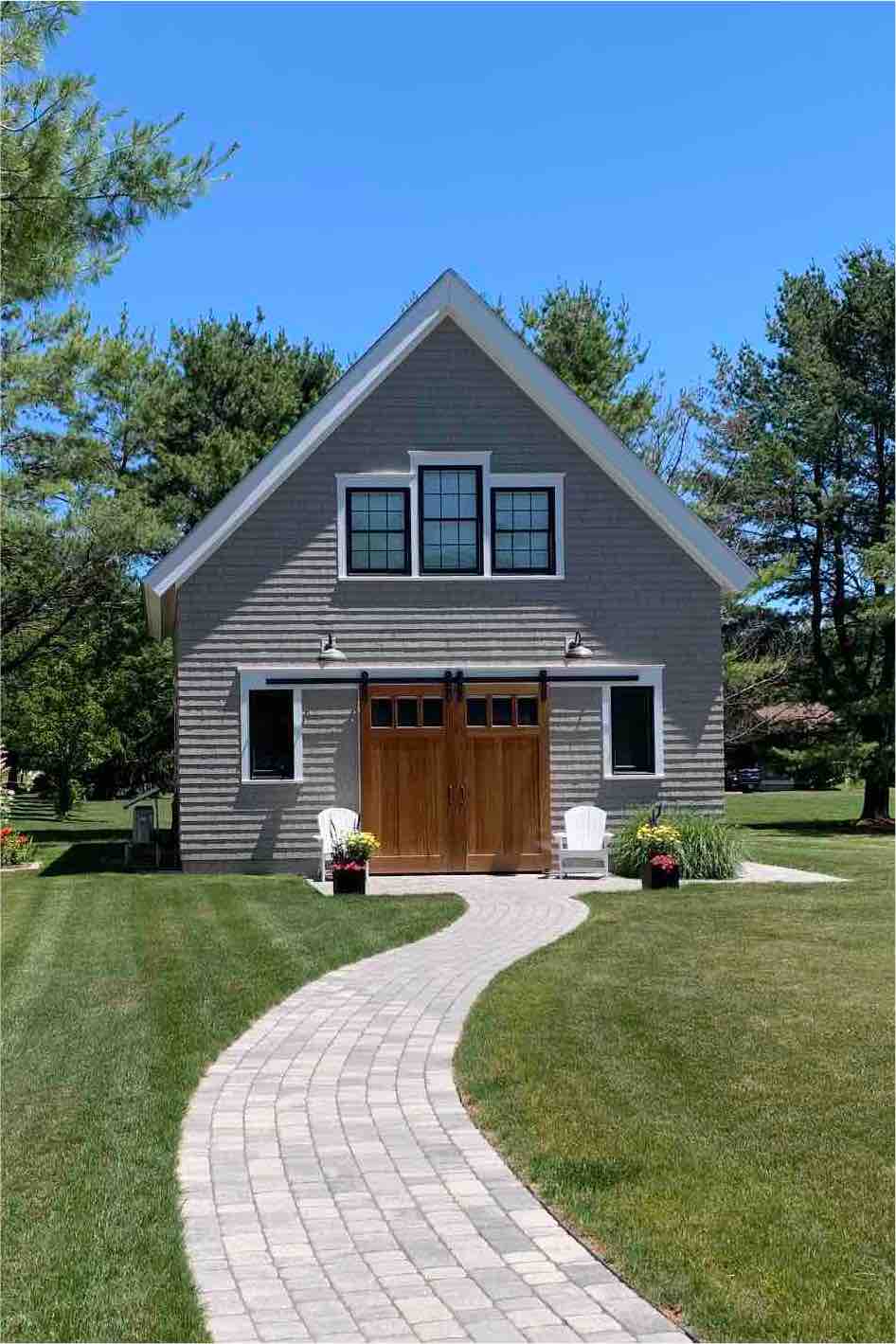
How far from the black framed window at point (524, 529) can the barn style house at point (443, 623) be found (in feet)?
0.10

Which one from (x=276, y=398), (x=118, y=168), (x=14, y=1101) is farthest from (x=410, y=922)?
(x=276, y=398)

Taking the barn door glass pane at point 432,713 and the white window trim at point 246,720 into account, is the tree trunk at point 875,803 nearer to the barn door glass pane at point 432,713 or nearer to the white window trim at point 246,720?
the barn door glass pane at point 432,713

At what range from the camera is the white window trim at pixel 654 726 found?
19953 millimetres

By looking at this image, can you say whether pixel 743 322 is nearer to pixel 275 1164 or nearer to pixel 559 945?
pixel 559 945

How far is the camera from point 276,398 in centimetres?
3609

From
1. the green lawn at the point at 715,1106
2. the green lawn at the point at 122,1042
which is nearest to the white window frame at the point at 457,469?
the green lawn at the point at 122,1042

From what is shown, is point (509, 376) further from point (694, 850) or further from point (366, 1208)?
point (366, 1208)

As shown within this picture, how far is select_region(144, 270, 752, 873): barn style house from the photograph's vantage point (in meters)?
19.6

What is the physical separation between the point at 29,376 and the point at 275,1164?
21.2 metres

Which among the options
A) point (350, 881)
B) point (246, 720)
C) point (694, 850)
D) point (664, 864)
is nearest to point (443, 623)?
point (246, 720)

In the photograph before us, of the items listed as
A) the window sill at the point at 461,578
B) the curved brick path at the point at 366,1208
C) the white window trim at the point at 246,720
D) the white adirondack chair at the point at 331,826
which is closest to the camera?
the curved brick path at the point at 366,1208

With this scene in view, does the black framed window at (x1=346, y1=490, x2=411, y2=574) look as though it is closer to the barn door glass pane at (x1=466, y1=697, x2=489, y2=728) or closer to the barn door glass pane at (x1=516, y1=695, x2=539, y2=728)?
the barn door glass pane at (x1=466, y1=697, x2=489, y2=728)

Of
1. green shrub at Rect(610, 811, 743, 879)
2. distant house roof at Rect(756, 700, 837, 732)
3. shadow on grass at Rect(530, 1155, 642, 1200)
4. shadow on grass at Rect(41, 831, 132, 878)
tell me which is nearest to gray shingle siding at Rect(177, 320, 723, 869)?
green shrub at Rect(610, 811, 743, 879)

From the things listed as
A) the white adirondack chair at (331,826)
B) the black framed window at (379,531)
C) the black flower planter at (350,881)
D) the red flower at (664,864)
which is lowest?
the black flower planter at (350,881)
